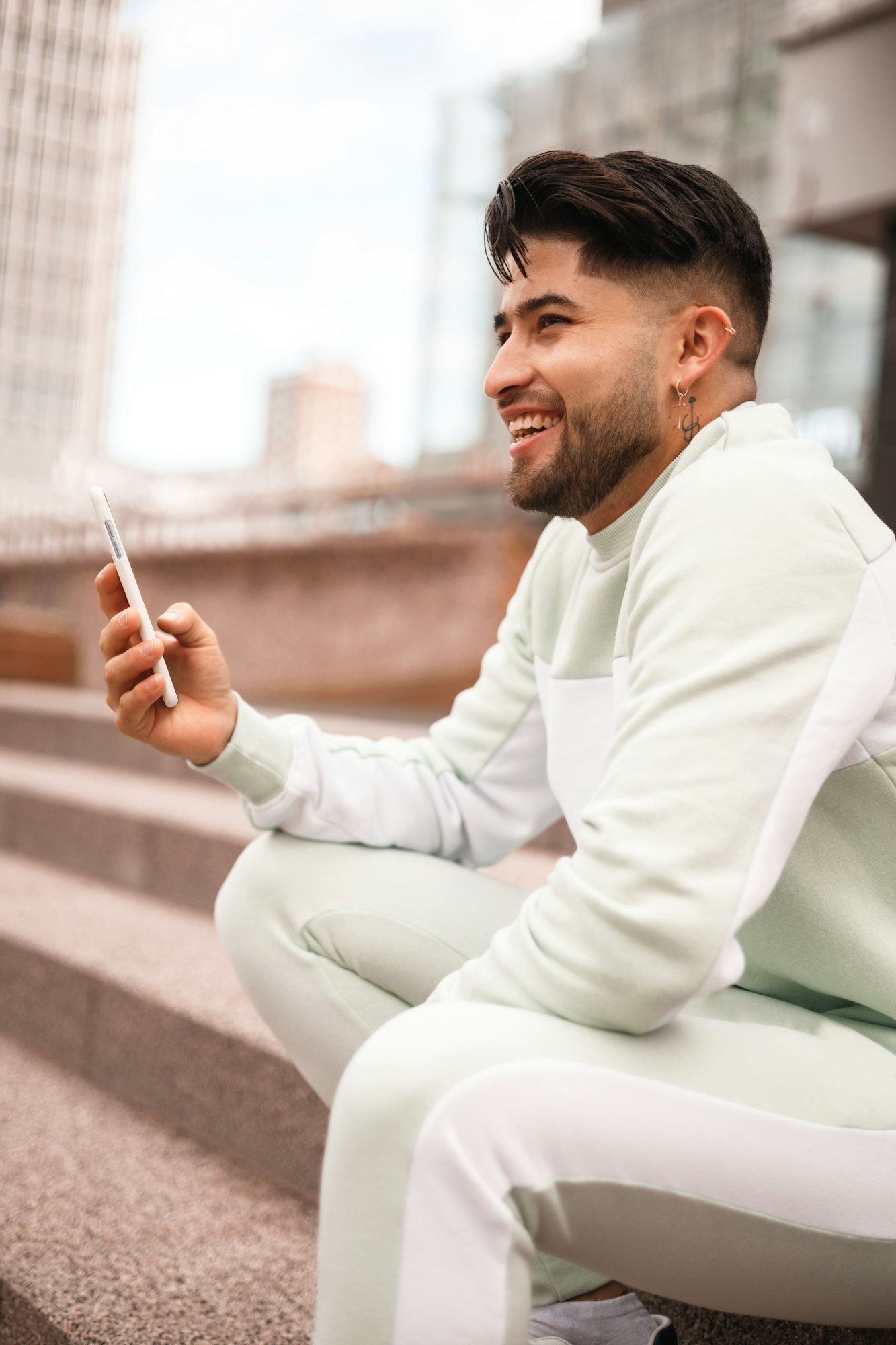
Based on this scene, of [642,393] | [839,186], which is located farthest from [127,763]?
[839,186]

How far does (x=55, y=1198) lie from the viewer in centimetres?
162

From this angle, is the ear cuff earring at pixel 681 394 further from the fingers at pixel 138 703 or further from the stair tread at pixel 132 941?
the stair tread at pixel 132 941

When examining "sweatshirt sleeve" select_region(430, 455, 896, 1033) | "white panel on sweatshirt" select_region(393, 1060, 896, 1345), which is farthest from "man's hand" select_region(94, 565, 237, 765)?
"white panel on sweatshirt" select_region(393, 1060, 896, 1345)

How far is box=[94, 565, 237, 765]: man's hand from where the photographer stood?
1.23 metres

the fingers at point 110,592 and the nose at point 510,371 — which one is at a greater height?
the nose at point 510,371

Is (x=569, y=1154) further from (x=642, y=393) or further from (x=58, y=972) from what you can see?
(x=58, y=972)

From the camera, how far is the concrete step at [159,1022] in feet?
5.76

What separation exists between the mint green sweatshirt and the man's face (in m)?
0.06

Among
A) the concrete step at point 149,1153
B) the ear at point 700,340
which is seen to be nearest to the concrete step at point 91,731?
the concrete step at point 149,1153

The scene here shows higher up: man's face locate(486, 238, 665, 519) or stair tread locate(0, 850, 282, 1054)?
man's face locate(486, 238, 665, 519)

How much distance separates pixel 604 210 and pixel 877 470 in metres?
4.43

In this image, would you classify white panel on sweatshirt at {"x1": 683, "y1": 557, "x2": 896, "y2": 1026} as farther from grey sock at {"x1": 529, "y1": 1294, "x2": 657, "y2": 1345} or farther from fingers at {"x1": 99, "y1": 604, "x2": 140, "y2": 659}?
fingers at {"x1": 99, "y1": 604, "x2": 140, "y2": 659}

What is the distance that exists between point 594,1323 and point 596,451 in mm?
868

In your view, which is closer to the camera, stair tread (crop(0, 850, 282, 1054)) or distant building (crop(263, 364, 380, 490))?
stair tread (crop(0, 850, 282, 1054))
